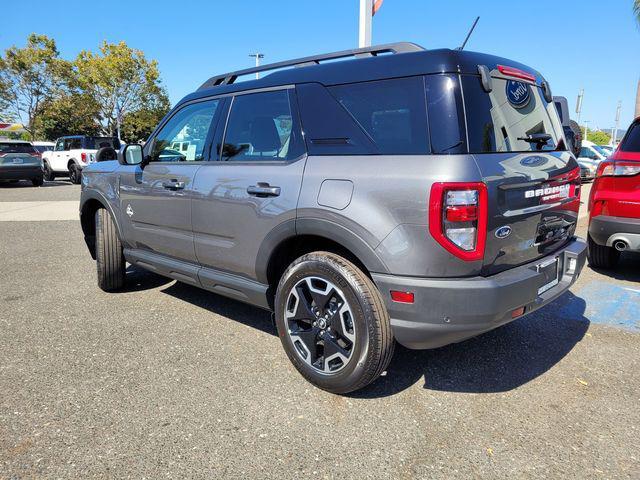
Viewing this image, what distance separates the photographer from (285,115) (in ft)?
9.91

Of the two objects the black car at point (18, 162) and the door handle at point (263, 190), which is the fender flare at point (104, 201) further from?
the black car at point (18, 162)

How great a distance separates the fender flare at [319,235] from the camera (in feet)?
8.05

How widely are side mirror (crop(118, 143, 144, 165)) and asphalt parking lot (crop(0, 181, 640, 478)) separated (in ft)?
4.23

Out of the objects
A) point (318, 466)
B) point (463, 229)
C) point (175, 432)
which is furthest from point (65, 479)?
point (463, 229)

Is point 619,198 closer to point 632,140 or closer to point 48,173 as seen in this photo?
point 632,140

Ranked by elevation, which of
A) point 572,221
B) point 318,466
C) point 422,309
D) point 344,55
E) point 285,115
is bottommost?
point 318,466

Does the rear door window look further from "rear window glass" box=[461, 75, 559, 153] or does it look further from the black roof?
"rear window glass" box=[461, 75, 559, 153]

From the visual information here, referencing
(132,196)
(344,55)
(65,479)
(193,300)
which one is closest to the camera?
(65,479)

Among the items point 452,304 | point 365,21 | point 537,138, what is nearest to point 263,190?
point 452,304

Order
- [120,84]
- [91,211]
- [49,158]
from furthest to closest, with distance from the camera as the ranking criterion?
[120,84]
[49,158]
[91,211]

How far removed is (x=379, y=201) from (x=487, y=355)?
160 cm

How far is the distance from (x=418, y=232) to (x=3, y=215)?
10.6 metres

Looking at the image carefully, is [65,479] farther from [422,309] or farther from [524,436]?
[524,436]

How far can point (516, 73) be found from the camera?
9.22ft
